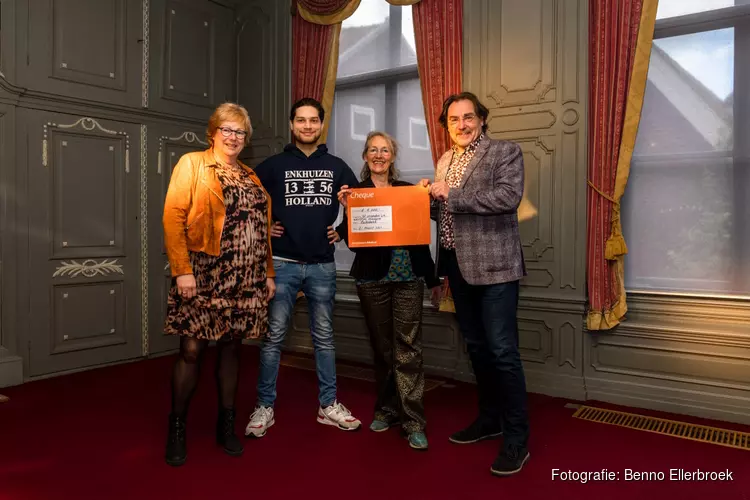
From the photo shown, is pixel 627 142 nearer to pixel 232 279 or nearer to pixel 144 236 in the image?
pixel 232 279

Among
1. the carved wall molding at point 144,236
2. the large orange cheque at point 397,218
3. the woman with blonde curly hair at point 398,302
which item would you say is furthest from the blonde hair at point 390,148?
the carved wall molding at point 144,236

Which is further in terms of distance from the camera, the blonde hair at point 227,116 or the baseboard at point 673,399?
the baseboard at point 673,399

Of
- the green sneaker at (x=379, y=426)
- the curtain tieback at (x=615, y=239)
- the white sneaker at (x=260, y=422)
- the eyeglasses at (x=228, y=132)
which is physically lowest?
the green sneaker at (x=379, y=426)

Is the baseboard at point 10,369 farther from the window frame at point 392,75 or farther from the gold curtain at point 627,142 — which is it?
the gold curtain at point 627,142

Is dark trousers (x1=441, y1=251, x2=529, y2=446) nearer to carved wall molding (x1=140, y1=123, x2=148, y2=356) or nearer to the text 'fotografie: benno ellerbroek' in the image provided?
the text 'fotografie: benno ellerbroek'

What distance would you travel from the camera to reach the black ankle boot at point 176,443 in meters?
2.22

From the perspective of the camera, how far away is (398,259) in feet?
7.87

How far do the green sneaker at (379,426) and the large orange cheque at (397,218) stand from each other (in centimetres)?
85

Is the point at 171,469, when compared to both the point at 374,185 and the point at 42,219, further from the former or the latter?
the point at 42,219

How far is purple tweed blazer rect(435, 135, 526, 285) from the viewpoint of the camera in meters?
2.14

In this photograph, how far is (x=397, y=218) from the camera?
232 centimetres

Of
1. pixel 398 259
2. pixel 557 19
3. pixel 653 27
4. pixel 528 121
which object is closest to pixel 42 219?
pixel 398 259

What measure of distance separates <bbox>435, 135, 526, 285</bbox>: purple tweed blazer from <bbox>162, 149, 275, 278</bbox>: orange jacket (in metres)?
0.91

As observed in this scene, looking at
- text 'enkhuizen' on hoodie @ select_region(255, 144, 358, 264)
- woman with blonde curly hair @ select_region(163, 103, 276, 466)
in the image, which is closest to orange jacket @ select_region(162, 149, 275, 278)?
woman with blonde curly hair @ select_region(163, 103, 276, 466)
